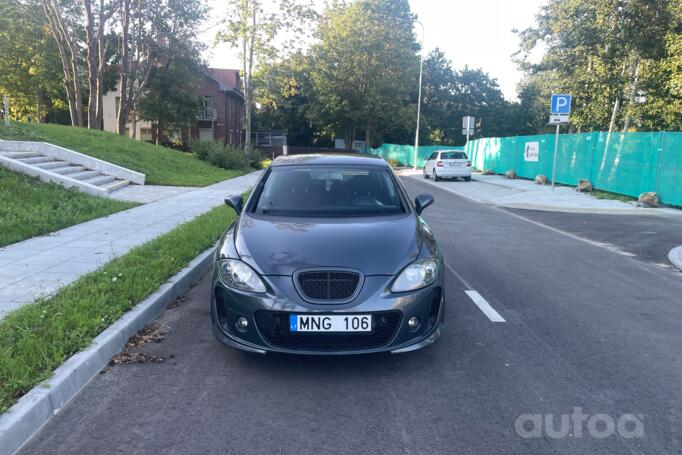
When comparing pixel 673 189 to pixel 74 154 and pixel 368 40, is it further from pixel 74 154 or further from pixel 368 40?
pixel 368 40

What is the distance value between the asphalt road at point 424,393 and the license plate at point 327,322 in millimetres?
407

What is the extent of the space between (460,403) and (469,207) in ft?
42.0

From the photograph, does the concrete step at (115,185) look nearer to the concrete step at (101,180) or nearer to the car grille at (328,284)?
the concrete step at (101,180)

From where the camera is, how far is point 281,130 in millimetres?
66750

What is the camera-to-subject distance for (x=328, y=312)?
364cm

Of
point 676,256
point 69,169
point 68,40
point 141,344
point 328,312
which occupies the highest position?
point 68,40

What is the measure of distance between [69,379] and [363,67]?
4429cm

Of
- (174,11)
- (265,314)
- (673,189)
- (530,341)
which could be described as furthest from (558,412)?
(174,11)

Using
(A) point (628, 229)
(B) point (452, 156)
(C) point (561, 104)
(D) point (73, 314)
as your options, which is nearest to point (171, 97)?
(B) point (452, 156)

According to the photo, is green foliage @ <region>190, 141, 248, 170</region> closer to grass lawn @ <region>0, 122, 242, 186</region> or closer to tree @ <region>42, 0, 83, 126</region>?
grass lawn @ <region>0, 122, 242, 186</region>

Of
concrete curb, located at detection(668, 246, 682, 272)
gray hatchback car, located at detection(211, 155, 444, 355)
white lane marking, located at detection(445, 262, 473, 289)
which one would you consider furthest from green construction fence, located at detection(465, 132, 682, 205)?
gray hatchback car, located at detection(211, 155, 444, 355)

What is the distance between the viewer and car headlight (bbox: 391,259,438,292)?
383cm

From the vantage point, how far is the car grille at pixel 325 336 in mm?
3699

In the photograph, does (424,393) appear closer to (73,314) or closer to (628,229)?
(73,314)
